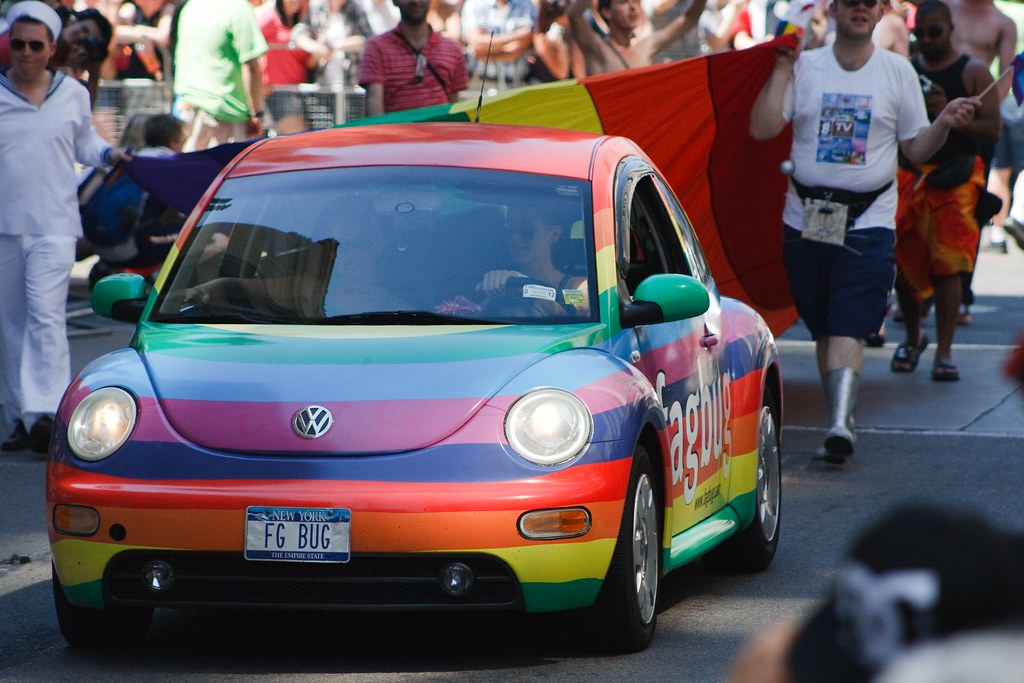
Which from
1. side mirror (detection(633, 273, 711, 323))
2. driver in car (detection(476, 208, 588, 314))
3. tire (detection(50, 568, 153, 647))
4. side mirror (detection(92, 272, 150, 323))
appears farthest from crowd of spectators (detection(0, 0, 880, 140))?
tire (detection(50, 568, 153, 647))

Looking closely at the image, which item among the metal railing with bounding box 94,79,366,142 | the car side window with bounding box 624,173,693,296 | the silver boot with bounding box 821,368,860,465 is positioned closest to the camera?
the car side window with bounding box 624,173,693,296

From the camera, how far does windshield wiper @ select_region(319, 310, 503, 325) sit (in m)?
5.88

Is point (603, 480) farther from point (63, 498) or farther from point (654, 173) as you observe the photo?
point (654, 173)

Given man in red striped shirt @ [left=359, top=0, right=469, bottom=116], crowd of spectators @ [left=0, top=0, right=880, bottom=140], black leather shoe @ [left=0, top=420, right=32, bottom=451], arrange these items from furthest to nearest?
crowd of spectators @ [left=0, top=0, right=880, bottom=140], man in red striped shirt @ [left=359, top=0, right=469, bottom=116], black leather shoe @ [left=0, top=420, right=32, bottom=451]

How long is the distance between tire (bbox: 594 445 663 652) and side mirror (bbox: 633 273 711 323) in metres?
0.52

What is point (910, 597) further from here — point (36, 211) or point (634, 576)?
point (36, 211)

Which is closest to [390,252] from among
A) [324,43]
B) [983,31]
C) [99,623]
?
[99,623]

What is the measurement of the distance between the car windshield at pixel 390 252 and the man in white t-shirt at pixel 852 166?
3.14 meters

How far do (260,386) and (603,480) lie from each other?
39.9 inches

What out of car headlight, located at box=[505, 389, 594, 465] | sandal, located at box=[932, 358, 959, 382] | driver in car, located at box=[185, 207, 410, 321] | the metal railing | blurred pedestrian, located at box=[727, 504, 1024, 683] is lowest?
sandal, located at box=[932, 358, 959, 382]

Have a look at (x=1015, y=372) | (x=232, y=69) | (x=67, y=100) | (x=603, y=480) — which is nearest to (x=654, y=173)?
(x=603, y=480)

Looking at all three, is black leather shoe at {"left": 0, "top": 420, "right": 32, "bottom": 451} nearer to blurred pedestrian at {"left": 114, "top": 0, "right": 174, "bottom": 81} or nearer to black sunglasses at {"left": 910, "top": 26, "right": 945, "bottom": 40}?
black sunglasses at {"left": 910, "top": 26, "right": 945, "bottom": 40}

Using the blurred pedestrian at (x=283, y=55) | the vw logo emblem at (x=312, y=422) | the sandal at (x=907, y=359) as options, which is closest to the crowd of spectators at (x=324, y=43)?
the blurred pedestrian at (x=283, y=55)

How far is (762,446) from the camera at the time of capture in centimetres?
721
